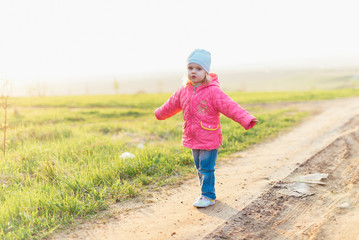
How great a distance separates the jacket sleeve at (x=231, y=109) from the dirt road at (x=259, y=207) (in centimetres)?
100

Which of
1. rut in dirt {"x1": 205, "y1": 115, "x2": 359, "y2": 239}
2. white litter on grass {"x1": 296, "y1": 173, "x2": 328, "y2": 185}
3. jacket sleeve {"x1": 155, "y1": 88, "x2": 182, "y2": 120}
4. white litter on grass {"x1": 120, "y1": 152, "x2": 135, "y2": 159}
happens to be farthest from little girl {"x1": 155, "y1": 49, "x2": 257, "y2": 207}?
white litter on grass {"x1": 120, "y1": 152, "x2": 135, "y2": 159}

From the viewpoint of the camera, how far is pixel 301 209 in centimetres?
354

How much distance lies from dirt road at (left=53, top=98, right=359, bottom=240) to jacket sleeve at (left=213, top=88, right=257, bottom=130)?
39.5 inches

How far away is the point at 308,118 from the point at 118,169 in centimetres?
723

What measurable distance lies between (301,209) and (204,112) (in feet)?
4.91

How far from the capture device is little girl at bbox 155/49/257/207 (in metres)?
3.51

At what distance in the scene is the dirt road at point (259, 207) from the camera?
3.12m

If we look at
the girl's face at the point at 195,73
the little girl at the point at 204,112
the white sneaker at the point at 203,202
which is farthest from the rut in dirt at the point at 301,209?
the girl's face at the point at 195,73

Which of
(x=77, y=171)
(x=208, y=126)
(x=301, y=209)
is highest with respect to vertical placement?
(x=208, y=126)

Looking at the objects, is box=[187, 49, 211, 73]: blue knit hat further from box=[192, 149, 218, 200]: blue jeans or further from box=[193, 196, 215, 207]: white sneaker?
box=[193, 196, 215, 207]: white sneaker

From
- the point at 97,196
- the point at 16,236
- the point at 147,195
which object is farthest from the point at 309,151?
the point at 16,236

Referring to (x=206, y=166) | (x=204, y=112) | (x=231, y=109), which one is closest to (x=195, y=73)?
(x=204, y=112)

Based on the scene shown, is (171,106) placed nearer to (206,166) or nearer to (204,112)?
(204,112)

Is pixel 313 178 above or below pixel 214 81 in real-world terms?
below
